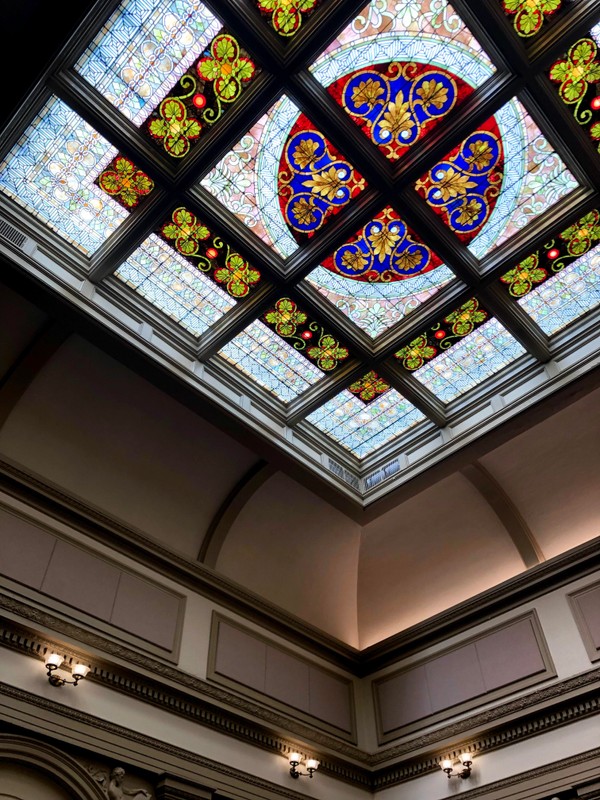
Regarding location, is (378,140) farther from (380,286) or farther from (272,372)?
(272,372)

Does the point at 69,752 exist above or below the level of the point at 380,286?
below

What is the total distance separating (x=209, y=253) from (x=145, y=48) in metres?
2.34

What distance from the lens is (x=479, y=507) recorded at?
1013 centimetres

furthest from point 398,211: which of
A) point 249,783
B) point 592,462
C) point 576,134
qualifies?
point 249,783

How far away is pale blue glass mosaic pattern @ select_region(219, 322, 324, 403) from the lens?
913 cm

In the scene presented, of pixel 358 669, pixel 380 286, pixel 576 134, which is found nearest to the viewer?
pixel 576 134

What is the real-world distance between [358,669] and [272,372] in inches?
198

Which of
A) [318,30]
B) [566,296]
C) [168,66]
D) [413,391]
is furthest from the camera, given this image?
[413,391]

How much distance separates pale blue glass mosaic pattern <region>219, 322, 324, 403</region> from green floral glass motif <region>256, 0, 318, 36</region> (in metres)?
3.57

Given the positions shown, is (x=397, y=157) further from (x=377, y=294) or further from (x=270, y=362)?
(x=270, y=362)

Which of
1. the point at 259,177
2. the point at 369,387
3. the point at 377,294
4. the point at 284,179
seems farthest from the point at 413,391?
the point at 259,177

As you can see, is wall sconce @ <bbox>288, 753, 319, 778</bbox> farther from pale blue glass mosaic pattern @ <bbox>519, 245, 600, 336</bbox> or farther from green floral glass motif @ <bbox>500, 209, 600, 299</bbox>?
green floral glass motif @ <bbox>500, 209, 600, 299</bbox>

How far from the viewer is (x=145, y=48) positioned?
6688 millimetres

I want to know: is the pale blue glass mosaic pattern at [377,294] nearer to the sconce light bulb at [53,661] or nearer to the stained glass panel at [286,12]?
the stained glass panel at [286,12]
